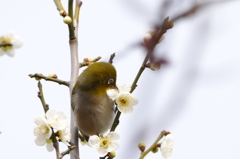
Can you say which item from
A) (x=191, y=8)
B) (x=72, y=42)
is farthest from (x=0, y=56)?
(x=191, y=8)

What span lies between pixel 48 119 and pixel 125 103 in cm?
43

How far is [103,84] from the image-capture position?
2.40 metres

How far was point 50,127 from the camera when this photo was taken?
1729mm

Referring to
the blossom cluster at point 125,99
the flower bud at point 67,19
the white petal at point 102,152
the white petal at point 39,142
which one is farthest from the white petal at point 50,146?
the flower bud at point 67,19

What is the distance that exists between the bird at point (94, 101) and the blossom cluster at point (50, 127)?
1.76ft

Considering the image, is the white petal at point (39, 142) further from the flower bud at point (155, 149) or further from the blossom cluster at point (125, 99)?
the flower bud at point (155, 149)

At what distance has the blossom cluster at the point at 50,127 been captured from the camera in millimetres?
1729

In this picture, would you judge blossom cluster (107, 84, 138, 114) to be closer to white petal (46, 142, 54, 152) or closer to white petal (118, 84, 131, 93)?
white petal (118, 84, 131, 93)

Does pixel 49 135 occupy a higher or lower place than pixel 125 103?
lower

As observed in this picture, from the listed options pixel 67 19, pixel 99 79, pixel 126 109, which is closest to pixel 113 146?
pixel 126 109

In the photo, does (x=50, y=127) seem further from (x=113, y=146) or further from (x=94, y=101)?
(x=94, y=101)

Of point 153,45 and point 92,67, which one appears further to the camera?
point 92,67

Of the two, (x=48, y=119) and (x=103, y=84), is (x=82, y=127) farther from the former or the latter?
(x=48, y=119)

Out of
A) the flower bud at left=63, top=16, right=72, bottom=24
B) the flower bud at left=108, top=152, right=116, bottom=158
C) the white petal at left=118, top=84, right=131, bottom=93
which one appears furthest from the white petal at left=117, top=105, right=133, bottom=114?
the flower bud at left=63, top=16, right=72, bottom=24
